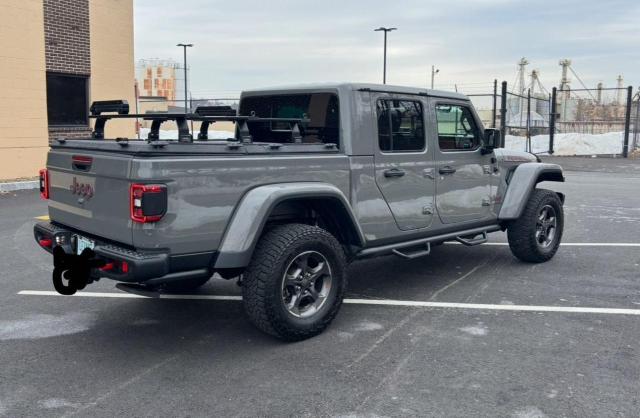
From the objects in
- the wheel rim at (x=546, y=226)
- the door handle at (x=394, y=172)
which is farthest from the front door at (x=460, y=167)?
the wheel rim at (x=546, y=226)

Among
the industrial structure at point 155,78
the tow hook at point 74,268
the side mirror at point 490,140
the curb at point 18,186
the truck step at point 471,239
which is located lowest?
the curb at point 18,186

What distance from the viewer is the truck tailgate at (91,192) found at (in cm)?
394

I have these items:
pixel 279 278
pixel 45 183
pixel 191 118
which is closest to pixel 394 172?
pixel 279 278

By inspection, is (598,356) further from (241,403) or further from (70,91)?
(70,91)

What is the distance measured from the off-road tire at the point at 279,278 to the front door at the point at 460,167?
164cm

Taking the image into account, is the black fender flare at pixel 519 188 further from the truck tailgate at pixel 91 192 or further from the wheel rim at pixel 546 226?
the truck tailgate at pixel 91 192

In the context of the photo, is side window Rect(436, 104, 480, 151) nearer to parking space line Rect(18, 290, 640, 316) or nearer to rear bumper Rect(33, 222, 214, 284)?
parking space line Rect(18, 290, 640, 316)

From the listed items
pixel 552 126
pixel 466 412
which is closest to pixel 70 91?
pixel 466 412

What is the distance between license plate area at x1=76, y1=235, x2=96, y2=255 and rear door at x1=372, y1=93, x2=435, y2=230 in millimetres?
2256

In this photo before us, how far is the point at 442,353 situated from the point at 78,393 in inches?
92.9

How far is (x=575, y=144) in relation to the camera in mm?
28250

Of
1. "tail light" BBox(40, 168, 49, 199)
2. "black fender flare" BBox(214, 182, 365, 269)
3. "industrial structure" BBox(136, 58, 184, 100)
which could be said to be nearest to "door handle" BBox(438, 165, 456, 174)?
"black fender flare" BBox(214, 182, 365, 269)

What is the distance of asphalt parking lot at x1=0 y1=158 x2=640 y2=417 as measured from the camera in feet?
11.7

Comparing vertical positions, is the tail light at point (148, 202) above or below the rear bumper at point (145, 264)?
above
